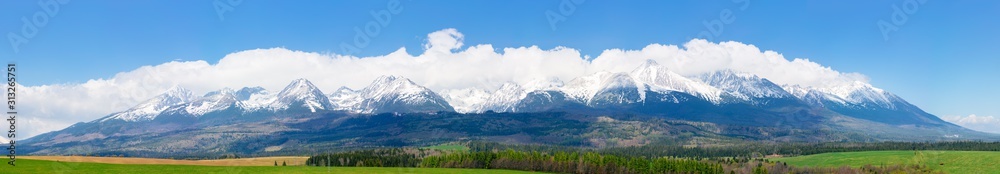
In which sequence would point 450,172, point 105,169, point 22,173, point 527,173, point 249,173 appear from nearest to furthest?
point 22,173 → point 105,169 → point 249,173 → point 450,172 → point 527,173

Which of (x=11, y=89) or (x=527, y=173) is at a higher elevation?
(x=11, y=89)

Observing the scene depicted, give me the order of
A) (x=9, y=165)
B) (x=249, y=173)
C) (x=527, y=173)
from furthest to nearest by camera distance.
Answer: (x=527, y=173)
(x=249, y=173)
(x=9, y=165)

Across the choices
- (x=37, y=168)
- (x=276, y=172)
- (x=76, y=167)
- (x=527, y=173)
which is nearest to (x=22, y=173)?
(x=37, y=168)

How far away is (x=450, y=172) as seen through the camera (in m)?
141

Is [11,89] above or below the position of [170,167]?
above

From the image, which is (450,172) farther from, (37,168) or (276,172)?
(37,168)

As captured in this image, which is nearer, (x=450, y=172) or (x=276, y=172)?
(x=276, y=172)

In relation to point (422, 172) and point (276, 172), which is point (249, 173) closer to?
point (276, 172)

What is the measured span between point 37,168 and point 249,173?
3287cm

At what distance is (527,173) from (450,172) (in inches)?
1215

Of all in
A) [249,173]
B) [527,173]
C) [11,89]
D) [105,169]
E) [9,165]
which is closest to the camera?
[11,89]

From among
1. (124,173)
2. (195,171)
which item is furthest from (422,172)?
(124,173)

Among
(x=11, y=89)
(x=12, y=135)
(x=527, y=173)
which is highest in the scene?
(x=11, y=89)

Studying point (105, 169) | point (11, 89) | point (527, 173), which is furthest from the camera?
point (527, 173)
